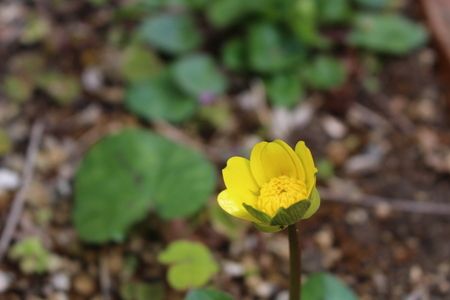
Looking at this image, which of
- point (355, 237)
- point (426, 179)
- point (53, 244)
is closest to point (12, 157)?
point (53, 244)

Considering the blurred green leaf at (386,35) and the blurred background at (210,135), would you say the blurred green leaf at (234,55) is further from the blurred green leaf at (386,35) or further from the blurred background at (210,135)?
the blurred green leaf at (386,35)

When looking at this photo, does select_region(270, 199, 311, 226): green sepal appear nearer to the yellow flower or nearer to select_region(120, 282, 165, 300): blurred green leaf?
the yellow flower

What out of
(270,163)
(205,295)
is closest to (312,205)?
(270,163)

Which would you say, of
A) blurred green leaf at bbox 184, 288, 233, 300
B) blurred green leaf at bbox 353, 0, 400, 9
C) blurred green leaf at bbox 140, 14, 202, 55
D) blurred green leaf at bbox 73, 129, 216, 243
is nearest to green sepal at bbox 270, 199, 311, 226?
blurred green leaf at bbox 184, 288, 233, 300

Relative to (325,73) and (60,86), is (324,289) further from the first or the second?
(60,86)

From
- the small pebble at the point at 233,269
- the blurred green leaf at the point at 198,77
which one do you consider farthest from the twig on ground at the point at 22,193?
the small pebble at the point at 233,269

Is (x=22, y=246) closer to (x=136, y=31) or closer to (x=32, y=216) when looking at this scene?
(x=32, y=216)
